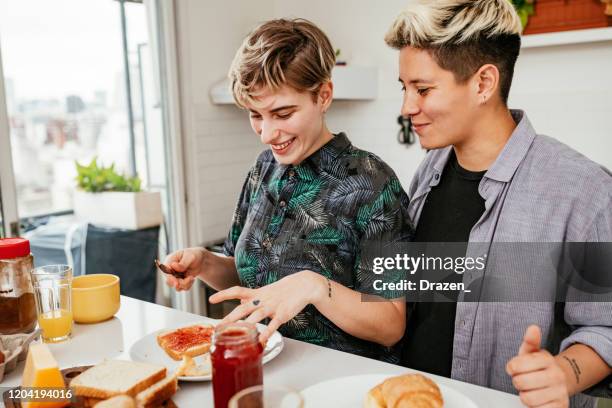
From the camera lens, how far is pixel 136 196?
3049 mm

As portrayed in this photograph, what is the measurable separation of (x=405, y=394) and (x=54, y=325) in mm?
901

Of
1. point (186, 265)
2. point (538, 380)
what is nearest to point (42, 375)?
point (186, 265)

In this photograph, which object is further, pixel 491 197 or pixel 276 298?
pixel 491 197

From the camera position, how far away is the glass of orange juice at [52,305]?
1.40 meters

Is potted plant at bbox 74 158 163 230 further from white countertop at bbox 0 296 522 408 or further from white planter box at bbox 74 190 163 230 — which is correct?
white countertop at bbox 0 296 522 408

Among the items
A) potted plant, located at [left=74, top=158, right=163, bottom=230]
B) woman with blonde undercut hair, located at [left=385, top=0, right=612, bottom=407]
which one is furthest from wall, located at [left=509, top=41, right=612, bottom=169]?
potted plant, located at [left=74, top=158, right=163, bottom=230]

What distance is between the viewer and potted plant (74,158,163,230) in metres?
2.95

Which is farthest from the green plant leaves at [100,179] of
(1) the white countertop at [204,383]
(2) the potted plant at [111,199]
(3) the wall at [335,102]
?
(1) the white countertop at [204,383]

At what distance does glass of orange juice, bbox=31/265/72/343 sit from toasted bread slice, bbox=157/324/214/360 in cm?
26

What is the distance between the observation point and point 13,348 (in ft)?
4.14

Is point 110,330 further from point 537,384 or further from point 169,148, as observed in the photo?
point 169,148

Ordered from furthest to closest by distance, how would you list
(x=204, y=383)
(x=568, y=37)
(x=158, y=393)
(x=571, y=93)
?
1. (x=571, y=93)
2. (x=568, y=37)
3. (x=204, y=383)
4. (x=158, y=393)

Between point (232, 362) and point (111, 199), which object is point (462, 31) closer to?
point (232, 362)

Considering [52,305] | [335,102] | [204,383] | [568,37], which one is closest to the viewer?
[204,383]
